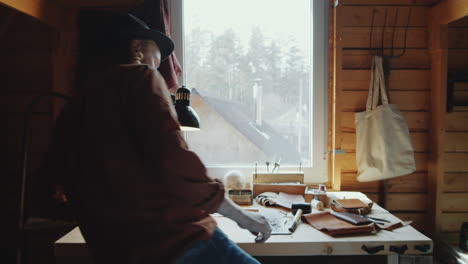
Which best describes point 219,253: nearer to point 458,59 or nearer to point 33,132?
point 33,132

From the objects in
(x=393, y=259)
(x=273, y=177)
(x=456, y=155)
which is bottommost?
(x=393, y=259)

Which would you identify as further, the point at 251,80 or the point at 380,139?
the point at 251,80

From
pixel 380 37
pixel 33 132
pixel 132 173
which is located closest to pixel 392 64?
pixel 380 37

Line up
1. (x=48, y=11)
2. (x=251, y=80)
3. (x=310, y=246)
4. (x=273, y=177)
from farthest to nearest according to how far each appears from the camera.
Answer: (x=251, y=80), (x=273, y=177), (x=48, y=11), (x=310, y=246)

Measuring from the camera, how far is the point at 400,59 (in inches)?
76.3

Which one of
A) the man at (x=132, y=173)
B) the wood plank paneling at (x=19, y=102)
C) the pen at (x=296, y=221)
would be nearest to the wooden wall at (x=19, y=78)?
the wood plank paneling at (x=19, y=102)

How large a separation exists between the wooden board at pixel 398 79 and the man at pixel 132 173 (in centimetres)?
147

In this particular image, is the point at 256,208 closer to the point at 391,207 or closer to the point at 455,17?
the point at 391,207

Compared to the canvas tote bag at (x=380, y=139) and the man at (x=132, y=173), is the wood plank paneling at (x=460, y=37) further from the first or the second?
the man at (x=132, y=173)

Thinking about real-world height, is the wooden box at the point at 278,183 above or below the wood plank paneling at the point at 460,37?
below

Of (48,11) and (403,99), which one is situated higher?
(48,11)

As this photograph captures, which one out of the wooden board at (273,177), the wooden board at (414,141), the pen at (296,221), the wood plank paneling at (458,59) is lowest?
the pen at (296,221)

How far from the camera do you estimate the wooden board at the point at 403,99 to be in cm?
194

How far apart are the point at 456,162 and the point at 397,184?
392mm
